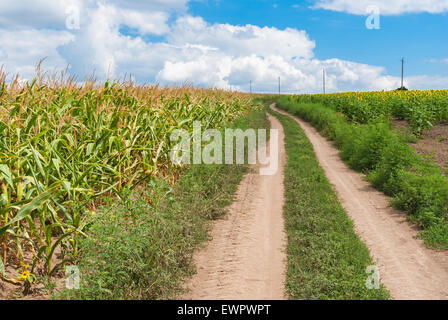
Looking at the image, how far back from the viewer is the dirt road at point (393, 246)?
15.9 ft

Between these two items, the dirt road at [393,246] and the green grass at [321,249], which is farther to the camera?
the dirt road at [393,246]

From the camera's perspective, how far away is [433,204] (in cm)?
718

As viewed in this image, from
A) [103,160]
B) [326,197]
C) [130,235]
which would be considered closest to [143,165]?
[103,160]

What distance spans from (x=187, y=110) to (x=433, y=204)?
22.7 feet

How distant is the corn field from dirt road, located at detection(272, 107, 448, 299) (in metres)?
4.05

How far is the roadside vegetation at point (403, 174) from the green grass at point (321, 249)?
142 centimetres

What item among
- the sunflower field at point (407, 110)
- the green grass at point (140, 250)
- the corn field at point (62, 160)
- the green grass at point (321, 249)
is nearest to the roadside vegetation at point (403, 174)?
the green grass at point (321, 249)

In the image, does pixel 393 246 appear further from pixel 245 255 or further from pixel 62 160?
pixel 62 160

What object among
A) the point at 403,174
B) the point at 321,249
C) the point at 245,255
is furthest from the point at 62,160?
the point at 403,174

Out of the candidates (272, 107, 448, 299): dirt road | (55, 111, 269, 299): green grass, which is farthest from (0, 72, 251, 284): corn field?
(272, 107, 448, 299): dirt road

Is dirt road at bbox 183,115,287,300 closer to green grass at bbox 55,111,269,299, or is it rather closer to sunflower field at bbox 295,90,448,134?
green grass at bbox 55,111,269,299

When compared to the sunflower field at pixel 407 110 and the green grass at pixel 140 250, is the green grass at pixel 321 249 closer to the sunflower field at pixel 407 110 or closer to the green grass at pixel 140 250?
the green grass at pixel 140 250

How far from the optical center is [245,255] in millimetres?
5547

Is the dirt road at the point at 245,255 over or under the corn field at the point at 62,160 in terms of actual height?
under
